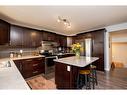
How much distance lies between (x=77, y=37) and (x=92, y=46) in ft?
4.48

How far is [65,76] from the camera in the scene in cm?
253

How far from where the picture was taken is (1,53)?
3.42 meters

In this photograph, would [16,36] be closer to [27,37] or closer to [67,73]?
[27,37]

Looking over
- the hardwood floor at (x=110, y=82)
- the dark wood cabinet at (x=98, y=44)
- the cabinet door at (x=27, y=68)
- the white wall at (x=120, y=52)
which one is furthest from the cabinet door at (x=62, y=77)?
the white wall at (x=120, y=52)

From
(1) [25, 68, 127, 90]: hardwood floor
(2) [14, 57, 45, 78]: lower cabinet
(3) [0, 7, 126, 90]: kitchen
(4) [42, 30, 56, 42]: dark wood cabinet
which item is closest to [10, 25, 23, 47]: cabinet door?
(3) [0, 7, 126, 90]: kitchen

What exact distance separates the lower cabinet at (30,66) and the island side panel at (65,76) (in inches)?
53.9

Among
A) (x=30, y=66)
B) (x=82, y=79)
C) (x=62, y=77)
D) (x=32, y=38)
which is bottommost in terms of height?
(x=82, y=79)

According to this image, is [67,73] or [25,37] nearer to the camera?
[67,73]

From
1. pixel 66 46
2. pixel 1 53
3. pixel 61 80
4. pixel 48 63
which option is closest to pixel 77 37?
pixel 66 46

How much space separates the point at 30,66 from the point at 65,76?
5.73 feet

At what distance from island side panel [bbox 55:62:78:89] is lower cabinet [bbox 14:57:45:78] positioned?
4.49ft

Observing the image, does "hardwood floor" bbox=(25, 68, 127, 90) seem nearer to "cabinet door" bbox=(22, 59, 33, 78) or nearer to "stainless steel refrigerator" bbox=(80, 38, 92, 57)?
"cabinet door" bbox=(22, 59, 33, 78)

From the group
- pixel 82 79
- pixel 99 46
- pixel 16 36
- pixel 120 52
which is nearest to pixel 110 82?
pixel 82 79

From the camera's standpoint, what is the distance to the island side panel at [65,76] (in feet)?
7.87
